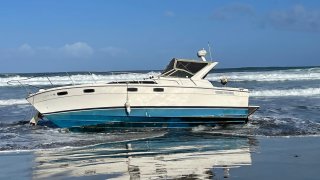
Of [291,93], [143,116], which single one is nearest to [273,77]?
[291,93]

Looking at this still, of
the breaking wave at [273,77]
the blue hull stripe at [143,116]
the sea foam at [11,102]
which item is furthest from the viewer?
the breaking wave at [273,77]

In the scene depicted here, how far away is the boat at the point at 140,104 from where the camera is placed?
16.6 m

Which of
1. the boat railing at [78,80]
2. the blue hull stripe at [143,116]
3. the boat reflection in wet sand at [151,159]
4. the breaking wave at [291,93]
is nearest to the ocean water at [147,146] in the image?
the boat reflection in wet sand at [151,159]

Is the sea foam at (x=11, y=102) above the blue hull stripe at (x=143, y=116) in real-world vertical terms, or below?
above

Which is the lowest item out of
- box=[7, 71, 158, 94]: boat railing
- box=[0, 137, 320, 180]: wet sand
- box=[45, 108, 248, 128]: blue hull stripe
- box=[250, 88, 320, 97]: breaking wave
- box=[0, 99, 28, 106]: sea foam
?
box=[0, 137, 320, 180]: wet sand

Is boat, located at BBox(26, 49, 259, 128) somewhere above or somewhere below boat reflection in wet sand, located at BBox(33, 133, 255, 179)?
above

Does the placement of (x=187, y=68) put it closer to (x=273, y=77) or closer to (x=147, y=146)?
(x=147, y=146)

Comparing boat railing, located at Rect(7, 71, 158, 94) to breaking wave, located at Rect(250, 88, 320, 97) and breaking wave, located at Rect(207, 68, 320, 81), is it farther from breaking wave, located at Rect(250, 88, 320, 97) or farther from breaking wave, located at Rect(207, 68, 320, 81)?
breaking wave, located at Rect(207, 68, 320, 81)

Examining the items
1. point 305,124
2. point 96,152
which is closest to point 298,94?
point 305,124

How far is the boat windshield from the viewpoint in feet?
59.0

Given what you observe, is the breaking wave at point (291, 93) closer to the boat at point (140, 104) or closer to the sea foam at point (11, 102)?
the sea foam at point (11, 102)

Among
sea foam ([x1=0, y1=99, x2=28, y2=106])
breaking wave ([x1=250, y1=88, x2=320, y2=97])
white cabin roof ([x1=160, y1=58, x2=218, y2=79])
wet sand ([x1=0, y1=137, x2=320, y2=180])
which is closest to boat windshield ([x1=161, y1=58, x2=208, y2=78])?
white cabin roof ([x1=160, y1=58, x2=218, y2=79])

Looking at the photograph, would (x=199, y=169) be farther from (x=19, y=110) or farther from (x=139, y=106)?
(x=19, y=110)

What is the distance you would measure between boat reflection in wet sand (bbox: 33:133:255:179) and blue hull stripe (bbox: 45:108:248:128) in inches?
92.4
